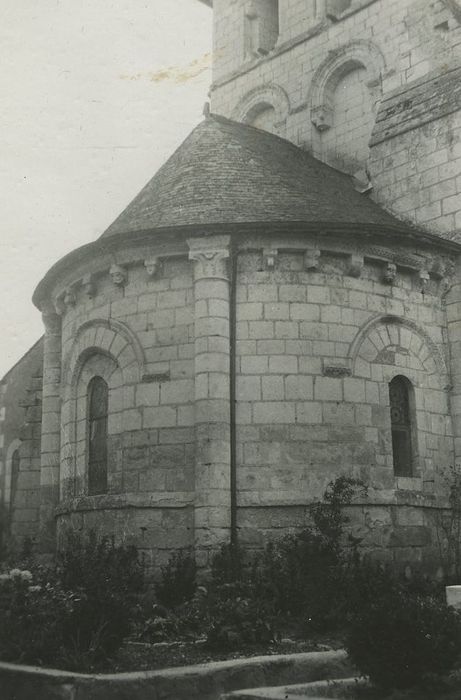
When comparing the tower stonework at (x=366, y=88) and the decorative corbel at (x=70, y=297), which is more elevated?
the tower stonework at (x=366, y=88)

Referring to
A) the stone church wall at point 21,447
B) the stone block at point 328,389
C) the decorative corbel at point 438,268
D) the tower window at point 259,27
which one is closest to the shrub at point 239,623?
the stone block at point 328,389

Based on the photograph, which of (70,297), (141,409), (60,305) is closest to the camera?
(141,409)

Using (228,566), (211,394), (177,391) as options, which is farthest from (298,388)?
(228,566)

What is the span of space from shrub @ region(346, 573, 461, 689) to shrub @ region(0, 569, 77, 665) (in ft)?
8.41

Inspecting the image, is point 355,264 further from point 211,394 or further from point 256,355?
point 211,394

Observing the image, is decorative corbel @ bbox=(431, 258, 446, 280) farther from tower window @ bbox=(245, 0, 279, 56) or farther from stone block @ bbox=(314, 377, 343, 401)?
tower window @ bbox=(245, 0, 279, 56)

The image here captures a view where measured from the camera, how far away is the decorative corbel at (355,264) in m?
11.6

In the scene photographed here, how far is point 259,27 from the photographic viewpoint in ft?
63.8

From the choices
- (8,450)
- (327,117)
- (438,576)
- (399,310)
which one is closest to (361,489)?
(438,576)

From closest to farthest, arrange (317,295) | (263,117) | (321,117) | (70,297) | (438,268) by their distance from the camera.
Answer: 1. (317,295)
2. (438,268)
3. (70,297)
4. (321,117)
5. (263,117)

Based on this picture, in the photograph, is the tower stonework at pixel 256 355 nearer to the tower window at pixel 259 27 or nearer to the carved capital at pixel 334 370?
the carved capital at pixel 334 370

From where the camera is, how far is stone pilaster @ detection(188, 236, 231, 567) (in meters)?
10.5

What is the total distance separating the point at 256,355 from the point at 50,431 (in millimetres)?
4242

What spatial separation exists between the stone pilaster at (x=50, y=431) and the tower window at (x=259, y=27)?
8.99 metres
